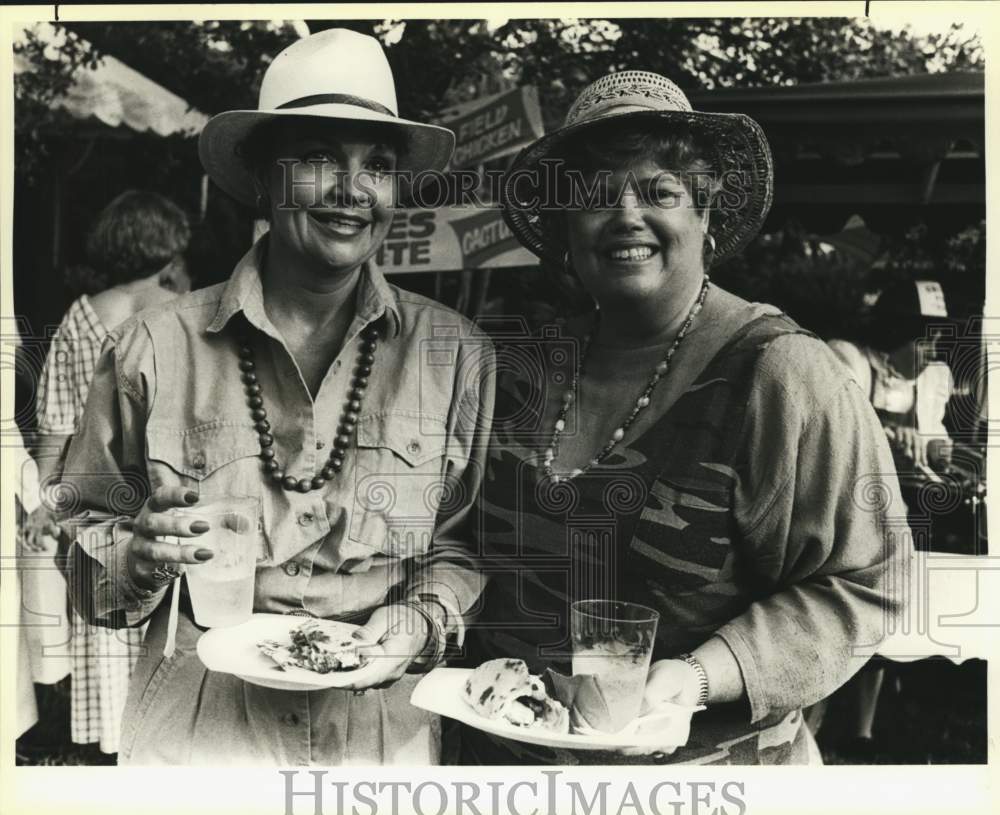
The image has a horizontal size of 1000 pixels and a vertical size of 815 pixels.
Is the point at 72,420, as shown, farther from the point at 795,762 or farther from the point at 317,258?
the point at 795,762

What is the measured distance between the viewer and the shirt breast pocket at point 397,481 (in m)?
2.89

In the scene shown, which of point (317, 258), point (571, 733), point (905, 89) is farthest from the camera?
point (905, 89)

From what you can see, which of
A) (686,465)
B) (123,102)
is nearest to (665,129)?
(686,465)

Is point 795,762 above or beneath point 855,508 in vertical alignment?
beneath

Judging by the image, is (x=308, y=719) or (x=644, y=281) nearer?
(x=644, y=281)

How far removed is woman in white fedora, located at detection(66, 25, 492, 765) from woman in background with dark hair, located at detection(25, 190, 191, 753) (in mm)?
118

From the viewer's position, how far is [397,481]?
9.54 feet

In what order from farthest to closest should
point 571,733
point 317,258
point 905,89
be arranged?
point 905,89 → point 317,258 → point 571,733

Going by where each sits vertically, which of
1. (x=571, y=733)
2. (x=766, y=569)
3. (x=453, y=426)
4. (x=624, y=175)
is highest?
(x=624, y=175)

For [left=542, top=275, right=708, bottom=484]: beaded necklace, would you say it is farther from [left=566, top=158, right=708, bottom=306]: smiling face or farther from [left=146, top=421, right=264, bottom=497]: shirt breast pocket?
[left=146, top=421, right=264, bottom=497]: shirt breast pocket

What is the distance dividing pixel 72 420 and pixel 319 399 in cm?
75

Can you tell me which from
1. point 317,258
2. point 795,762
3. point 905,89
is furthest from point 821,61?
point 795,762

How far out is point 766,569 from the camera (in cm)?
270

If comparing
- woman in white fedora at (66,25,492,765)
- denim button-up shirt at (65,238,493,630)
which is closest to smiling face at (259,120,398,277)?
woman in white fedora at (66,25,492,765)
